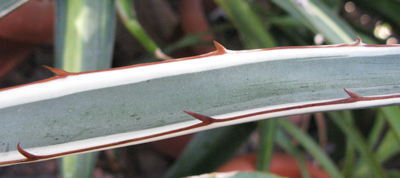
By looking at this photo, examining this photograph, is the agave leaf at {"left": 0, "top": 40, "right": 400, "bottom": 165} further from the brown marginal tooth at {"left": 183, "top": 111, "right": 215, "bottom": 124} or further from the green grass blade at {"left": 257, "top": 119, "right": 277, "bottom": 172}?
the green grass blade at {"left": 257, "top": 119, "right": 277, "bottom": 172}

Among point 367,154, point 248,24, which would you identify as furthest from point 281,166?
point 248,24

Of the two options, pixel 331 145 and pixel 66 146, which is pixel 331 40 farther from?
pixel 331 145

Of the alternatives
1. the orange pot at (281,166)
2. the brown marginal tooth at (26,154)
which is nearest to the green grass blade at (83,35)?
the brown marginal tooth at (26,154)

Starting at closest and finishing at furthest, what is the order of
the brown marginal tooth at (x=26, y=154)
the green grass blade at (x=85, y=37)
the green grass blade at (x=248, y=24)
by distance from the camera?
the brown marginal tooth at (x=26, y=154)
the green grass blade at (x=85, y=37)
the green grass blade at (x=248, y=24)

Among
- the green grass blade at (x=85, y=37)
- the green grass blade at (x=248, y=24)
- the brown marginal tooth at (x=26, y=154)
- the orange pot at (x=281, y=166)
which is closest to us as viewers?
the brown marginal tooth at (x=26, y=154)

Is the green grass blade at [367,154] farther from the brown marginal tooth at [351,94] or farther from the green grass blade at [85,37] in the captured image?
the green grass blade at [85,37]

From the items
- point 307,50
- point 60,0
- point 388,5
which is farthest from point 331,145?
point 60,0

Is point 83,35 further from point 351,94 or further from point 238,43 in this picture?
point 238,43
